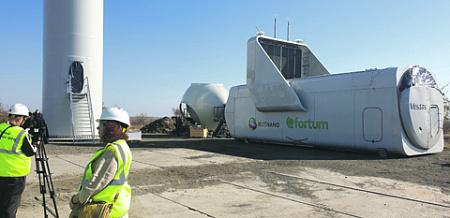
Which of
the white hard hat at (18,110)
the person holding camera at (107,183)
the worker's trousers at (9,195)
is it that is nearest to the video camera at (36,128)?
the white hard hat at (18,110)

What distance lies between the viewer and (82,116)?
1880cm

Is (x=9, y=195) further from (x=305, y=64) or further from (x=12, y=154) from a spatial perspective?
(x=305, y=64)

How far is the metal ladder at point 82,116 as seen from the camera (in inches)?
732

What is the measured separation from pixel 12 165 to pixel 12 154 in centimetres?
15

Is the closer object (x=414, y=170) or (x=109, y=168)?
(x=109, y=168)

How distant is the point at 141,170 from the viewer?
931 centimetres

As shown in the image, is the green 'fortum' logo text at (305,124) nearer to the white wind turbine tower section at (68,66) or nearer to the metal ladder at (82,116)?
the white wind turbine tower section at (68,66)

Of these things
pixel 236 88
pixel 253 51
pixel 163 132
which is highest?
pixel 253 51

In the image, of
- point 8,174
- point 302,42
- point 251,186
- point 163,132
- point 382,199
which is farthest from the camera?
point 163,132

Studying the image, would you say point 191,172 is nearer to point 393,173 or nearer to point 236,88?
point 393,173

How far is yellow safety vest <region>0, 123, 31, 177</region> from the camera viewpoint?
14.5 ft

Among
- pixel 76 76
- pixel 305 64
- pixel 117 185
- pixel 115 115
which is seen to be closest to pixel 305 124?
pixel 305 64

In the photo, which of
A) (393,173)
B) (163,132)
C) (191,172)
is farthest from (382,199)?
(163,132)

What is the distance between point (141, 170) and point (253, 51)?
370 inches
